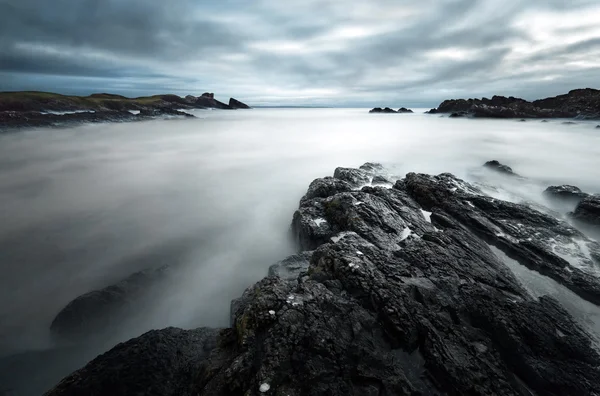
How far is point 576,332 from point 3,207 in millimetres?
26643

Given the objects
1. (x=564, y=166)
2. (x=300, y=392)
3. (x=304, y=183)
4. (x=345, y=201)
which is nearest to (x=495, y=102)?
(x=564, y=166)

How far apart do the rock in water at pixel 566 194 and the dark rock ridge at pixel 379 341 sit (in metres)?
9.55

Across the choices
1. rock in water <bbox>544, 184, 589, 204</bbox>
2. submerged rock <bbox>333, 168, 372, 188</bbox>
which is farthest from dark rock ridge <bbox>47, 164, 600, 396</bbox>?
rock in water <bbox>544, 184, 589, 204</bbox>

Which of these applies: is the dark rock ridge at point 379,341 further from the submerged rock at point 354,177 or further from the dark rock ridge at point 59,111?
the dark rock ridge at point 59,111

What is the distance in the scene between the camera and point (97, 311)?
8.73 metres

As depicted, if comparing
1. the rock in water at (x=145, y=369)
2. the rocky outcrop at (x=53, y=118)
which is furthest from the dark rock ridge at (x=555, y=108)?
the rocky outcrop at (x=53, y=118)

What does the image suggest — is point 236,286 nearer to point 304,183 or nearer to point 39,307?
point 39,307

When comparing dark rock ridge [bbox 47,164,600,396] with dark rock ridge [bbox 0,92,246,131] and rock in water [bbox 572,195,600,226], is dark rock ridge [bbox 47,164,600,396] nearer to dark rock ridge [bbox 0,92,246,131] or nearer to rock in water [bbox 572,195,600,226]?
rock in water [bbox 572,195,600,226]

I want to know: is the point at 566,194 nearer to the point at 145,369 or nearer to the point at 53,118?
the point at 145,369

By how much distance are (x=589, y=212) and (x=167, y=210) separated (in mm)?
22213

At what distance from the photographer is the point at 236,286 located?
10.7 m

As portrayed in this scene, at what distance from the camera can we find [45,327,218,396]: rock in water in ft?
17.1

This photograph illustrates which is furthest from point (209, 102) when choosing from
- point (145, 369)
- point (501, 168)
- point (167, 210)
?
point (145, 369)

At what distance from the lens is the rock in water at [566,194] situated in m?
15.3
